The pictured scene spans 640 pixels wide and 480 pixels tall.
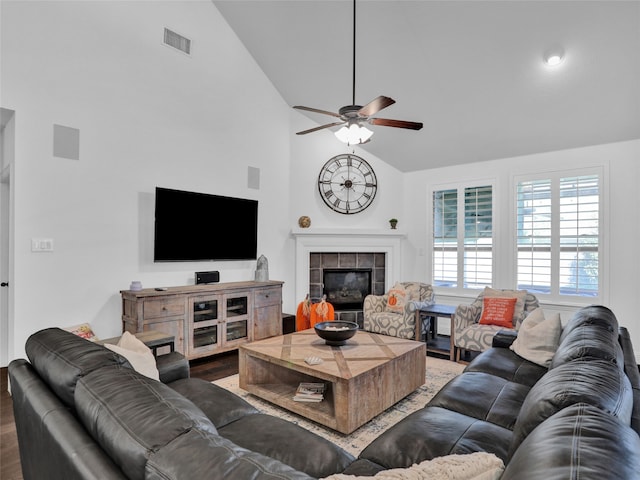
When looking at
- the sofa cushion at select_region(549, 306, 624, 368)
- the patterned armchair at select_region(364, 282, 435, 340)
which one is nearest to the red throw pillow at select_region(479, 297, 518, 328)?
the patterned armchair at select_region(364, 282, 435, 340)

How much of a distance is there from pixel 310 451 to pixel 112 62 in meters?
4.14

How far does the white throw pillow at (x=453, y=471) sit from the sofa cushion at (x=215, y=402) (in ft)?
3.71

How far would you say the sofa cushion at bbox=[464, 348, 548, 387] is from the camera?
7.81 ft

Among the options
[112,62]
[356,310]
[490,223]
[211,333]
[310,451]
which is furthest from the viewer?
[356,310]

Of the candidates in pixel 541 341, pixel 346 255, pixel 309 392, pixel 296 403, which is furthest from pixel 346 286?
pixel 541 341

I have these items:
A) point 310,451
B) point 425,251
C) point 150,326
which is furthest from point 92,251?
point 425,251

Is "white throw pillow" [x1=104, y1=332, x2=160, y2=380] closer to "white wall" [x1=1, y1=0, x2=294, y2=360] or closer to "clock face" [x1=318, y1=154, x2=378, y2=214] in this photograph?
"white wall" [x1=1, y1=0, x2=294, y2=360]

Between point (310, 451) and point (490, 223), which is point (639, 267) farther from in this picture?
point (310, 451)

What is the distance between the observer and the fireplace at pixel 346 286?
5.80 meters

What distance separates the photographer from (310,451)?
1.48 meters

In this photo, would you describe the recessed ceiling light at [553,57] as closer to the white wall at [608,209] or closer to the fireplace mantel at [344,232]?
the white wall at [608,209]

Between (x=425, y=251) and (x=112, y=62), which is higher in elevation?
(x=112, y=62)

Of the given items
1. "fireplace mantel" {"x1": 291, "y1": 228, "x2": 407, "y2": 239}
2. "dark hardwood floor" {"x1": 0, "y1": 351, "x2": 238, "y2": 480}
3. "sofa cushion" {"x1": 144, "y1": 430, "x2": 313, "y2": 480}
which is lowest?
"dark hardwood floor" {"x1": 0, "y1": 351, "x2": 238, "y2": 480}

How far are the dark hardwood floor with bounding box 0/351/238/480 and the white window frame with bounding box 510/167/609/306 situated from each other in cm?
395
